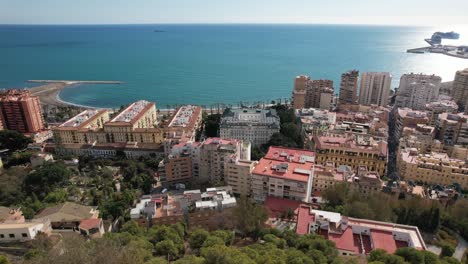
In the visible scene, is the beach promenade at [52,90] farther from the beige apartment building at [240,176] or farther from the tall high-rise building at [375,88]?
the tall high-rise building at [375,88]

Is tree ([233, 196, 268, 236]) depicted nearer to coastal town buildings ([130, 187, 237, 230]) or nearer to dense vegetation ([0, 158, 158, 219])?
coastal town buildings ([130, 187, 237, 230])

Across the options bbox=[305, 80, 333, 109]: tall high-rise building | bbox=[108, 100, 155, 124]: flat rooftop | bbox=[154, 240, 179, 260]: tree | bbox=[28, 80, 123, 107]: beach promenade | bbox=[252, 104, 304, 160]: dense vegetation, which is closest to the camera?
bbox=[154, 240, 179, 260]: tree

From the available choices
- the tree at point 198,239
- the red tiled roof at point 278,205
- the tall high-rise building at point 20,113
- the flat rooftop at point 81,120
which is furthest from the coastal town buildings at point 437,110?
the tall high-rise building at point 20,113

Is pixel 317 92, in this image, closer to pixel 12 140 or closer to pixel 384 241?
pixel 384 241

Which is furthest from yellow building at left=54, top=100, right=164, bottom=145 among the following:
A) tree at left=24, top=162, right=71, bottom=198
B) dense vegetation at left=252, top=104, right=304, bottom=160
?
dense vegetation at left=252, top=104, right=304, bottom=160

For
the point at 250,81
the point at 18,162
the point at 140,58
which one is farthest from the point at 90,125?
the point at 140,58

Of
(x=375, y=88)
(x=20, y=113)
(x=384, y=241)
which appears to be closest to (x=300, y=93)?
(x=375, y=88)
